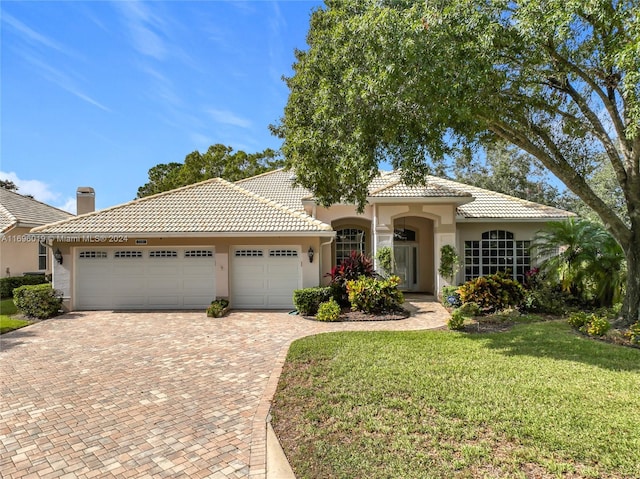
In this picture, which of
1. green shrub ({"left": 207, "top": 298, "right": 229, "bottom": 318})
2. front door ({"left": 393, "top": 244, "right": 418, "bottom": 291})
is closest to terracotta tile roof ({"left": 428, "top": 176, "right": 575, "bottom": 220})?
front door ({"left": 393, "top": 244, "right": 418, "bottom": 291})

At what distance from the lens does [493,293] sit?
13.6m

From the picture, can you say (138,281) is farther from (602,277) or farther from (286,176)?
(602,277)

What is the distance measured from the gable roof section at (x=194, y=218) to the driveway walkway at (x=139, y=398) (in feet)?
13.5

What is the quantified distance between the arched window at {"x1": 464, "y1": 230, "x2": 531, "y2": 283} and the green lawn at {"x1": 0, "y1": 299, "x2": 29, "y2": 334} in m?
18.3

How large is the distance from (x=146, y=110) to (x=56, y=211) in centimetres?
1705

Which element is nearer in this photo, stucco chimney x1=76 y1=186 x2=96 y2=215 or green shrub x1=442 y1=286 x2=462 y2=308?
green shrub x1=442 y1=286 x2=462 y2=308

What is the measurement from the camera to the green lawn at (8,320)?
11705 millimetres

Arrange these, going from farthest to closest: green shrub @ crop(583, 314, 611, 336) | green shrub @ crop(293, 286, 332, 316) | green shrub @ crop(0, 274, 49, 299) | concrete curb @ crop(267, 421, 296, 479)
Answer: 1. green shrub @ crop(0, 274, 49, 299)
2. green shrub @ crop(293, 286, 332, 316)
3. green shrub @ crop(583, 314, 611, 336)
4. concrete curb @ crop(267, 421, 296, 479)

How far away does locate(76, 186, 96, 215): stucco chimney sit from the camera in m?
21.0

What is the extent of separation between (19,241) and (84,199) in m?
3.70

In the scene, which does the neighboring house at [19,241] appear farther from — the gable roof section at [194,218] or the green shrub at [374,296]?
the green shrub at [374,296]

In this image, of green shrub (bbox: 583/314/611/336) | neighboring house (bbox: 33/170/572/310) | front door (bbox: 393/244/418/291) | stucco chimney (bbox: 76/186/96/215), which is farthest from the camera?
stucco chimney (bbox: 76/186/96/215)

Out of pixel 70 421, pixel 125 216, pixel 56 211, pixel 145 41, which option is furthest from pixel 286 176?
pixel 70 421

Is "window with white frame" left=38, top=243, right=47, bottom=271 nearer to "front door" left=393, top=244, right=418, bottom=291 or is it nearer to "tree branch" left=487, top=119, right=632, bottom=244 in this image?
"front door" left=393, top=244, right=418, bottom=291
